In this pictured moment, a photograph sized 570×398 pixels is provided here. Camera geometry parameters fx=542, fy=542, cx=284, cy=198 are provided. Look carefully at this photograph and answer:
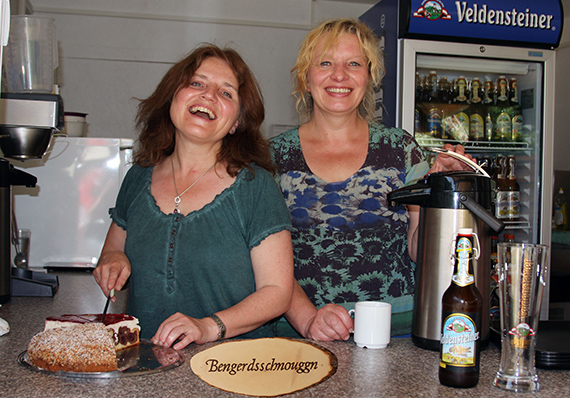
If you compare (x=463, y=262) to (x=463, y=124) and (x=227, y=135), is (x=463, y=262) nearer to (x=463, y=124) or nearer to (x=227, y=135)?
(x=227, y=135)

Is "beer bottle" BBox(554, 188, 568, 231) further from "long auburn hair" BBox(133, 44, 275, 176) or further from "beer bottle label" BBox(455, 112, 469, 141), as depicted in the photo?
"long auburn hair" BBox(133, 44, 275, 176)

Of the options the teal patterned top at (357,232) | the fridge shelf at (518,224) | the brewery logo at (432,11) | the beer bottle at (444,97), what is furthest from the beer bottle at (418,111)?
the teal patterned top at (357,232)

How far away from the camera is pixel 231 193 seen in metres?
1.41

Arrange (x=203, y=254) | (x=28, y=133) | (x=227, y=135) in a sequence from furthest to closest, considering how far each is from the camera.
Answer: (x=28, y=133) < (x=227, y=135) < (x=203, y=254)

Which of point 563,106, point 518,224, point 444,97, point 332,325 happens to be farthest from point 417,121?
point 563,106

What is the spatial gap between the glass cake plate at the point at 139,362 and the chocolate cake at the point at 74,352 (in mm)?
13

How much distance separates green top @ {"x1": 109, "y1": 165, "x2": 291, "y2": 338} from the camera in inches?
53.5

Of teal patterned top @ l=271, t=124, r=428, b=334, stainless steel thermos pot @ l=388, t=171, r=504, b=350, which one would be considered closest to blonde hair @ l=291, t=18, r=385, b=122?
teal patterned top @ l=271, t=124, r=428, b=334

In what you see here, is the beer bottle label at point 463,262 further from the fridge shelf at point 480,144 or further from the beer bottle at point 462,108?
the beer bottle at point 462,108

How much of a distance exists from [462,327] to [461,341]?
0.02 meters

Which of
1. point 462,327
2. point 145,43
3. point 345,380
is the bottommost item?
point 345,380

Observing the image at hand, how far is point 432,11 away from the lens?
2.76m

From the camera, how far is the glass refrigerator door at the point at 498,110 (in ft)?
9.68

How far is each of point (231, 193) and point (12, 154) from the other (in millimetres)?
1038
